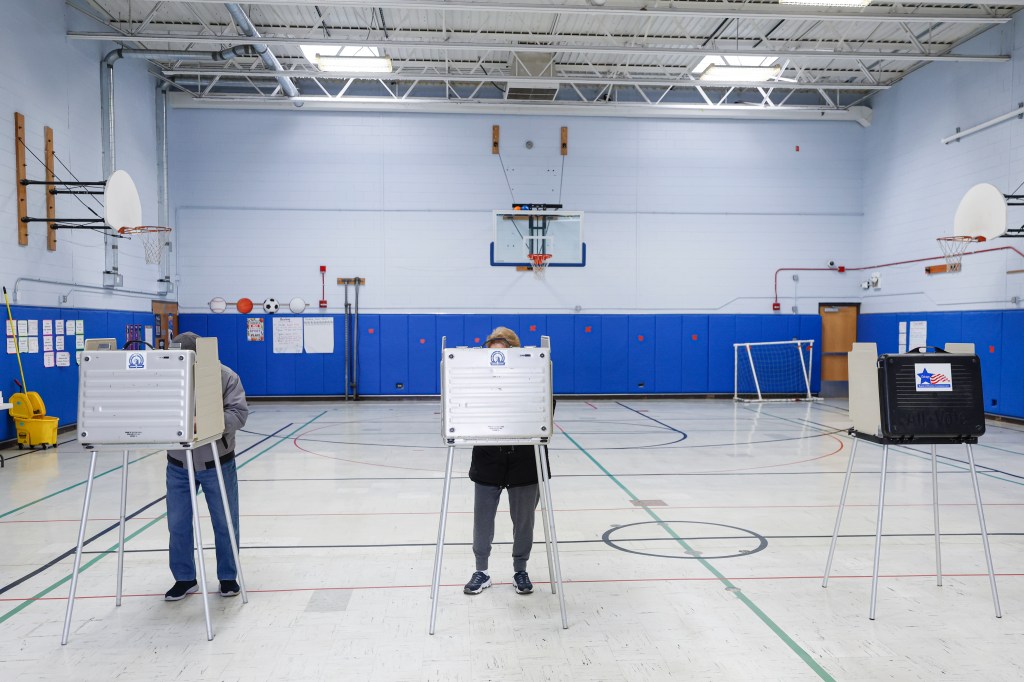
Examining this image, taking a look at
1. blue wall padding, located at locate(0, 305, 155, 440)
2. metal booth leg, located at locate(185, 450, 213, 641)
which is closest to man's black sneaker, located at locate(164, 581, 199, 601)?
metal booth leg, located at locate(185, 450, 213, 641)

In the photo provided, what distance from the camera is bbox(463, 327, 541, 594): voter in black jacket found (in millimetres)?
4516

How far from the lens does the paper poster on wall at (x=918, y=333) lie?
15.8 m

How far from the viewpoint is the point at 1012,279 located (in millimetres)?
13438

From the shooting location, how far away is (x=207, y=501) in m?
4.59

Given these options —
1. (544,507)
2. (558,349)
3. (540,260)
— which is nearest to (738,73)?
(540,260)

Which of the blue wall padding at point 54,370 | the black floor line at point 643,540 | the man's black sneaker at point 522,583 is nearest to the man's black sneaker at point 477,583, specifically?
the man's black sneaker at point 522,583

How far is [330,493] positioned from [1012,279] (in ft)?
42.7

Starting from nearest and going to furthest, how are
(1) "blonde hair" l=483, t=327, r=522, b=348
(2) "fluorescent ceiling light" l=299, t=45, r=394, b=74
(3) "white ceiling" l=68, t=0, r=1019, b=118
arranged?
1. (1) "blonde hair" l=483, t=327, r=522, b=348
2. (3) "white ceiling" l=68, t=0, r=1019, b=118
3. (2) "fluorescent ceiling light" l=299, t=45, r=394, b=74

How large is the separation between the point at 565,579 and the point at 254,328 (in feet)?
46.9

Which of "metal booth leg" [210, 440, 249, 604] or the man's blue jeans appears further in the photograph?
the man's blue jeans

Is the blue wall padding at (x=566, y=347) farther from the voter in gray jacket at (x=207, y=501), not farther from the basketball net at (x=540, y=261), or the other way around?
the voter in gray jacket at (x=207, y=501)

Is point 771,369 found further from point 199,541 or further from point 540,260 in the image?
point 199,541

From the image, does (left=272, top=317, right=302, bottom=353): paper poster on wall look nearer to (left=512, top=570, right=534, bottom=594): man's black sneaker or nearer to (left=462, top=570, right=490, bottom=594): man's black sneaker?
(left=462, top=570, right=490, bottom=594): man's black sneaker

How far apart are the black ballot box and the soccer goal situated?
14.3 meters
